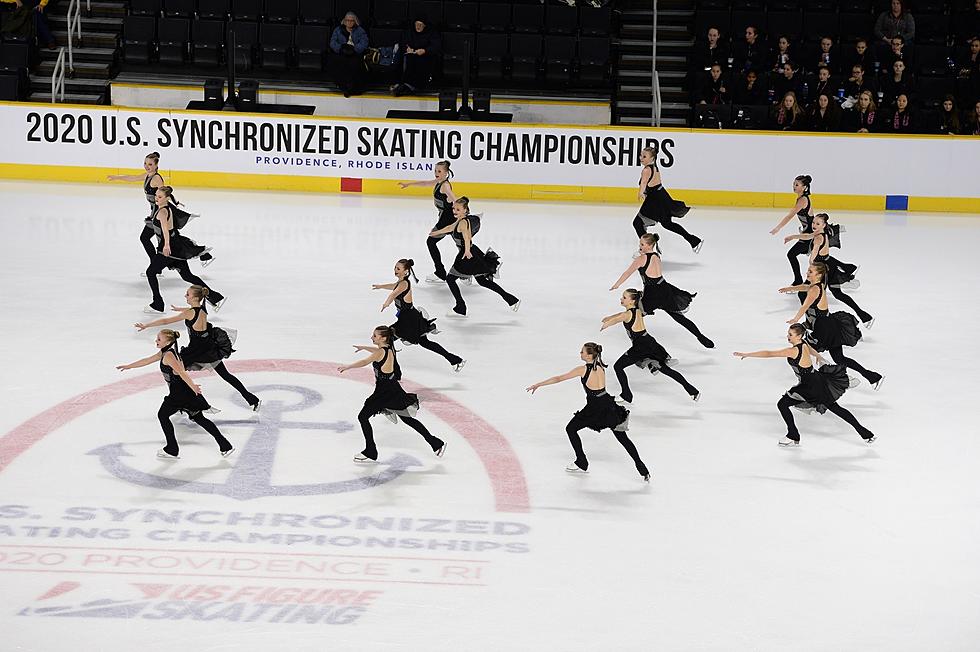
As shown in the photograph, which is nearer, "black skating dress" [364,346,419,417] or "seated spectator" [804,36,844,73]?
"black skating dress" [364,346,419,417]

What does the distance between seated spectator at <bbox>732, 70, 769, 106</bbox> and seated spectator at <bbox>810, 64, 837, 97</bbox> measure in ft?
2.83

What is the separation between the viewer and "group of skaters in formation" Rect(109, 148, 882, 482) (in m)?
8.68

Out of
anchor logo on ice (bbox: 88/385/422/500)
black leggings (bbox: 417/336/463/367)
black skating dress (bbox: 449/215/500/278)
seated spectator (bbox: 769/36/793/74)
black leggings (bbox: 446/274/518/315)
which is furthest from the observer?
seated spectator (bbox: 769/36/793/74)

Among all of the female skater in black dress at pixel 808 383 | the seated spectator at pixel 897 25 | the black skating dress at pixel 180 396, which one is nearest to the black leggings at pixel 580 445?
the female skater in black dress at pixel 808 383

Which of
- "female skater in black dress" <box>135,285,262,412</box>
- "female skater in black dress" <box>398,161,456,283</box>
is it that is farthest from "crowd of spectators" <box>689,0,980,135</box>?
"female skater in black dress" <box>135,285,262,412</box>

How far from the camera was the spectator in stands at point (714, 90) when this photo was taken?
21.2 metres

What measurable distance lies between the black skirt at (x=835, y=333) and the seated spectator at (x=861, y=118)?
35.0ft

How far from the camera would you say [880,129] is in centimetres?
2066

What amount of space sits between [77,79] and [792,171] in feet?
44.1

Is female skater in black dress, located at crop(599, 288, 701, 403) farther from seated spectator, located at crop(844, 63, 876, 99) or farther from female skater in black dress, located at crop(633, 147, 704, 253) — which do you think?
seated spectator, located at crop(844, 63, 876, 99)

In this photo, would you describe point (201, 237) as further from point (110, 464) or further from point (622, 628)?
point (622, 628)

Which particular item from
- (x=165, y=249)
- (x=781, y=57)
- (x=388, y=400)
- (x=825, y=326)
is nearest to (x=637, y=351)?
(x=825, y=326)

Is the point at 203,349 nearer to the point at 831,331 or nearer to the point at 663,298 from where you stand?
the point at 663,298

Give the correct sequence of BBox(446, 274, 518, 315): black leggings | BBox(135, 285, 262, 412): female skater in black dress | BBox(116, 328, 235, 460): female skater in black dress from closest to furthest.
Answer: BBox(116, 328, 235, 460): female skater in black dress, BBox(135, 285, 262, 412): female skater in black dress, BBox(446, 274, 518, 315): black leggings
